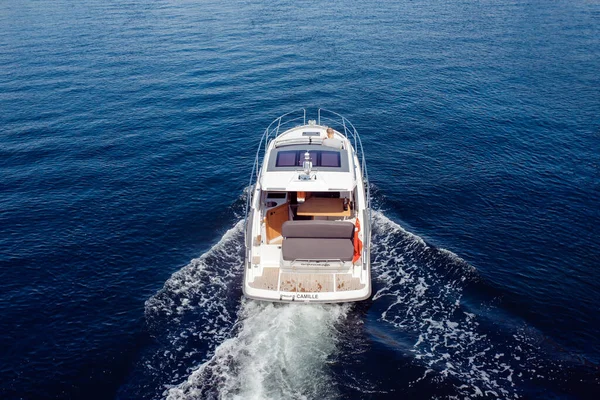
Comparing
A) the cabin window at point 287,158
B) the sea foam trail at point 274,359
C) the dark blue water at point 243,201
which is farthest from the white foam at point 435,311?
the cabin window at point 287,158

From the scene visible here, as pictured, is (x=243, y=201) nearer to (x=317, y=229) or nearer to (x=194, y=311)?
(x=317, y=229)

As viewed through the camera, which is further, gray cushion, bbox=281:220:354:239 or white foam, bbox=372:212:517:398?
gray cushion, bbox=281:220:354:239

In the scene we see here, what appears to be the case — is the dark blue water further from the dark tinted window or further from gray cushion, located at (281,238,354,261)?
the dark tinted window

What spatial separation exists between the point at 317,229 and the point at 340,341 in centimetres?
573

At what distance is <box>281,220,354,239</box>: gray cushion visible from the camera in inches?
969

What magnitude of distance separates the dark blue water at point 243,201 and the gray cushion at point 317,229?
12.4 ft

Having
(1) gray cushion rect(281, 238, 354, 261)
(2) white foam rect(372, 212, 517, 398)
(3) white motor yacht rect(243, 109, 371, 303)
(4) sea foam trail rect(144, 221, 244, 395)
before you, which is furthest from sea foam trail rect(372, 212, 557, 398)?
(4) sea foam trail rect(144, 221, 244, 395)

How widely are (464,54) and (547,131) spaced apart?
23.1 metres

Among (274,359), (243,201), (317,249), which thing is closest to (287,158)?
(317,249)

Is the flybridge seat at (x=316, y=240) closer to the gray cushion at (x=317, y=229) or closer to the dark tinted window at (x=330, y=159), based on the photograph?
the gray cushion at (x=317, y=229)

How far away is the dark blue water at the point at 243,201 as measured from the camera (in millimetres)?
20875

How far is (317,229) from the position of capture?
24641 millimetres

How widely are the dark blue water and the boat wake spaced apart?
92mm

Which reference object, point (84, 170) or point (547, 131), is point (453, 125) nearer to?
point (547, 131)
